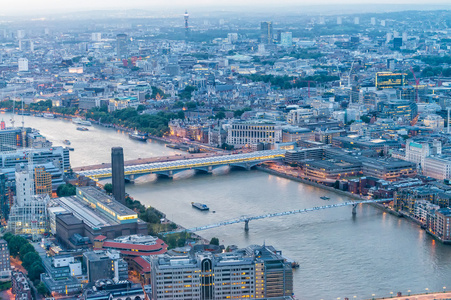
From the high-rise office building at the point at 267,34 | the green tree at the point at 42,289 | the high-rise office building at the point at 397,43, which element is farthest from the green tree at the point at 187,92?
the high-rise office building at the point at 267,34

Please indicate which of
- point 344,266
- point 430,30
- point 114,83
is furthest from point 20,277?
point 430,30

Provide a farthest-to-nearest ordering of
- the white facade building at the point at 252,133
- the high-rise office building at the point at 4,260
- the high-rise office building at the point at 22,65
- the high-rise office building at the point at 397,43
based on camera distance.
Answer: the high-rise office building at the point at 397,43 → the high-rise office building at the point at 22,65 → the white facade building at the point at 252,133 → the high-rise office building at the point at 4,260

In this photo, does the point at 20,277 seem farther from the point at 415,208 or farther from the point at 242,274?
the point at 415,208

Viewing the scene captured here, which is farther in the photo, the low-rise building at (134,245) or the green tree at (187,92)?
the green tree at (187,92)

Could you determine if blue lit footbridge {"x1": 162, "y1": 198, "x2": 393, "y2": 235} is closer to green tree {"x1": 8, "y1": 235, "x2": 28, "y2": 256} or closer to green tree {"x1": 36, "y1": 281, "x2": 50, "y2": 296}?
green tree {"x1": 8, "y1": 235, "x2": 28, "y2": 256}

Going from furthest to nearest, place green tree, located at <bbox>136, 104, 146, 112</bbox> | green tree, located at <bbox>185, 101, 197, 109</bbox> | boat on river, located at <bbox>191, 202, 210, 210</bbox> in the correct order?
green tree, located at <bbox>185, 101, 197, 109</bbox> < green tree, located at <bbox>136, 104, 146, 112</bbox> < boat on river, located at <bbox>191, 202, 210, 210</bbox>

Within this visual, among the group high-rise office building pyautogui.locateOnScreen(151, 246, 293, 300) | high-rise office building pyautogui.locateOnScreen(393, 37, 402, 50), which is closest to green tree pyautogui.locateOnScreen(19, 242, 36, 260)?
high-rise office building pyautogui.locateOnScreen(151, 246, 293, 300)

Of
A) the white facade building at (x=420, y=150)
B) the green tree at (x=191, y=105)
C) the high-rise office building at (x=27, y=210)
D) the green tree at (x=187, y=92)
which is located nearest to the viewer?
the high-rise office building at (x=27, y=210)

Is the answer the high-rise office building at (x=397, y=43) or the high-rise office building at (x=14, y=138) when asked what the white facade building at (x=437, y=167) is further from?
the high-rise office building at (x=397, y=43)
